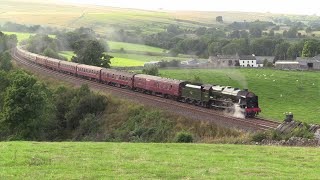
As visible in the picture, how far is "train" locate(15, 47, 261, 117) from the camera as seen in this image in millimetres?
38344

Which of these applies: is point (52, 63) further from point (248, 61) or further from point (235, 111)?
point (248, 61)

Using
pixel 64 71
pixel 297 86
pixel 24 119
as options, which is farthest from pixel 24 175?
pixel 297 86

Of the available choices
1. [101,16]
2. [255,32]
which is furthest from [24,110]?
[255,32]

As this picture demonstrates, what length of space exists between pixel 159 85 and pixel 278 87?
3281 centimetres

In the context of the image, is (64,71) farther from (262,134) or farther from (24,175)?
(24,175)

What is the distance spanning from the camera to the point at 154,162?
18688mm

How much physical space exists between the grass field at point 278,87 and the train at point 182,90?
36.8 ft

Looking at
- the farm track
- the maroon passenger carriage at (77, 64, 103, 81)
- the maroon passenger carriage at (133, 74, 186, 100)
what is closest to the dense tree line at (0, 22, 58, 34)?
the maroon passenger carriage at (77, 64, 103, 81)

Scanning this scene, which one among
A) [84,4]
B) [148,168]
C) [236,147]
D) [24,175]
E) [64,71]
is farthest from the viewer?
[84,4]

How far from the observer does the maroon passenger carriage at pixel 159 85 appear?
46.7 metres

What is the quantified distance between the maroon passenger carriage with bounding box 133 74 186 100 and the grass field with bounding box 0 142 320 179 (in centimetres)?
2250

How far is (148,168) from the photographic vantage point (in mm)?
17234

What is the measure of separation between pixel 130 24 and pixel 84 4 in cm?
4912

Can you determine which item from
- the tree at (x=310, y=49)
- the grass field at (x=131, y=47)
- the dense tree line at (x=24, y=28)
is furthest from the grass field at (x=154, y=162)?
the dense tree line at (x=24, y=28)
